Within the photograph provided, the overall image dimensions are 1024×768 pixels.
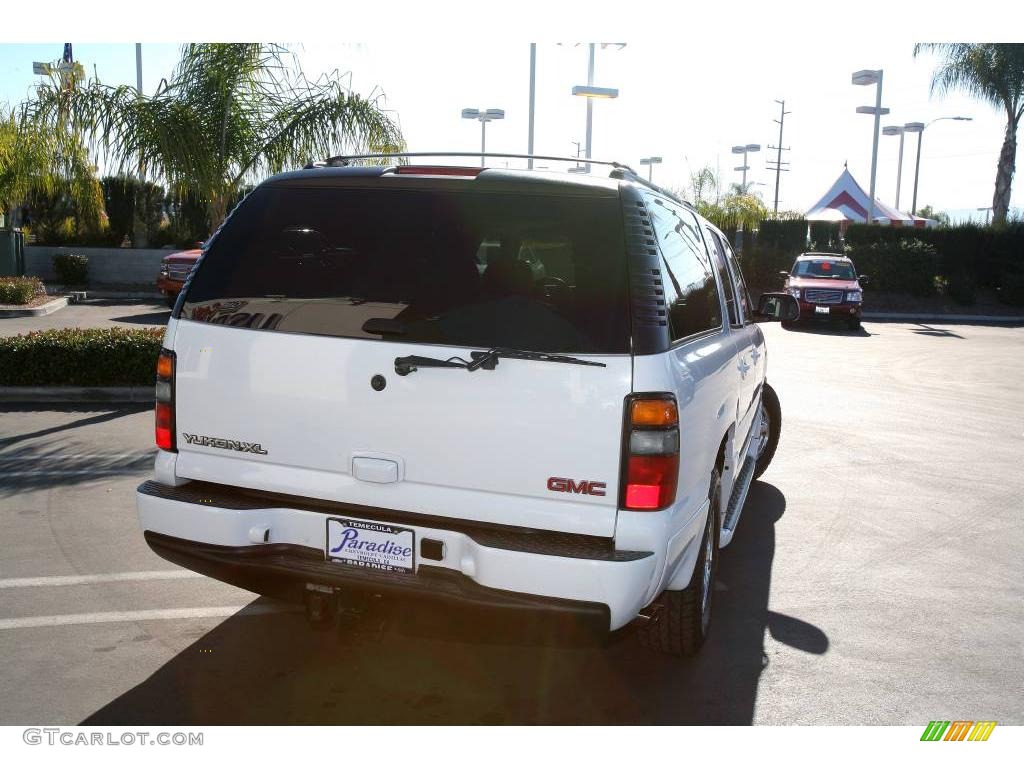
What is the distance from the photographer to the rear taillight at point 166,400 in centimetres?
390

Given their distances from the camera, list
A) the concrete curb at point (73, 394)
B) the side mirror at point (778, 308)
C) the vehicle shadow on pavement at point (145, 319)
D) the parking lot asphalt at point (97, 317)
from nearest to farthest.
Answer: the side mirror at point (778, 308)
the concrete curb at point (73, 394)
the parking lot asphalt at point (97, 317)
the vehicle shadow on pavement at point (145, 319)

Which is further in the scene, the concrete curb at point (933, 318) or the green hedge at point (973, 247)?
the green hedge at point (973, 247)

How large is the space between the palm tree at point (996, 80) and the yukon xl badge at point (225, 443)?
35596mm

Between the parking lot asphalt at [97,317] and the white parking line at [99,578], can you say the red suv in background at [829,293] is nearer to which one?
the parking lot asphalt at [97,317]

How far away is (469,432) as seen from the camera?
137 inches

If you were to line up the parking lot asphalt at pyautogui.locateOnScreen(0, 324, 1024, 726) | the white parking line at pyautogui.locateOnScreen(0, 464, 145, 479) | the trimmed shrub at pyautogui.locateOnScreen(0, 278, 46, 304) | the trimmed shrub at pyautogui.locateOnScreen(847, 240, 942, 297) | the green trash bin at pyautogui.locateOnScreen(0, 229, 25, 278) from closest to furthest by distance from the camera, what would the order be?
the parking lot asphalt at pyautogui.locateOnScreen(0, 324, 1024, 726)
the white parking line at pyautogui.locateOnScreen(0, 464, 145, 479)
the trimmed shrub at pyautogui.locateOnScreen(0, 278, 46, 304)
the green trash bin at pyautogui.locateOnScreen(0, 229, 25, 278)
the trimmed shrub at pyautogui.locateOnScreen(847, 240, 942, 297)

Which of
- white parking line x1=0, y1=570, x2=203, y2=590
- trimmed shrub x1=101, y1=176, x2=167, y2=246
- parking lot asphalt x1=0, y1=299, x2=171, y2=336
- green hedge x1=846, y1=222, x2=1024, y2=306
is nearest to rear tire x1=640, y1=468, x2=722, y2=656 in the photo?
white parking line x1=0, y1=570, x2=203, y2=590

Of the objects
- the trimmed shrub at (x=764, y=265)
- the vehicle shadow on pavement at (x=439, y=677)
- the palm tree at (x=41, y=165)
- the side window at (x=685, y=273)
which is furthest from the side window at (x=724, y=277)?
the trimmed shrub at (x=764, y=265)

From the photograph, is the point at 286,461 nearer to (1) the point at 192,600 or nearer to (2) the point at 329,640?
(2) the point at 329,640

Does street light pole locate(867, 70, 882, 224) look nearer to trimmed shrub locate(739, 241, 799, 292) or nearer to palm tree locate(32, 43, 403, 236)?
trimmed shrub locate(739, 241, 799, 292)

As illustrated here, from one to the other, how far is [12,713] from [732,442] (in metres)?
3.43

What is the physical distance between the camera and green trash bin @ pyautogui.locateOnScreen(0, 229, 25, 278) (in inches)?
979

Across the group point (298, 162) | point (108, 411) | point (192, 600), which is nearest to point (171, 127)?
point (298, 162)

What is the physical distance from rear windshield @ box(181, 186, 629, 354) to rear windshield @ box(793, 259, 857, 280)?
872 inches
